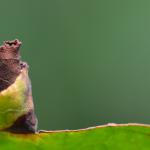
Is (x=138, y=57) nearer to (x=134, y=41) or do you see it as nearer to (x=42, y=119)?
(x=134, y=41)

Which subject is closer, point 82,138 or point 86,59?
point 82,138

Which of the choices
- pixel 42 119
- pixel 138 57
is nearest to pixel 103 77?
pixel 138 57

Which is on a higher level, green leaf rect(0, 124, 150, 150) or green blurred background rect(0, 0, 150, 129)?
green leaf rect(0, 124, 150, 150)

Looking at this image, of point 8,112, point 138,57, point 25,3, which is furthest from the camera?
point 138,57

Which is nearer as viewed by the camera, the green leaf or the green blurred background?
the green leaf

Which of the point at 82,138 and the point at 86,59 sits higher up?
the point at 82,138
